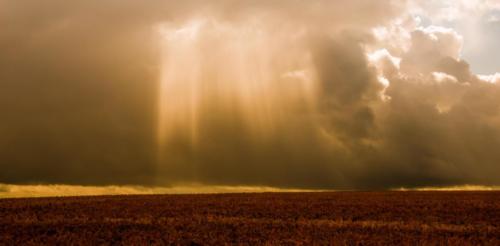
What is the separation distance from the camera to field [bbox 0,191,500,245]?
23156 millimetres

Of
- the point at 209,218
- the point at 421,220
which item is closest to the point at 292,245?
the point at 209,218

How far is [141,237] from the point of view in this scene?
77.1 feet

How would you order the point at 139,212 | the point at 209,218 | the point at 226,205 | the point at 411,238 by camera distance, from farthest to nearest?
the point at 226,205, the point at 139,212, the point at 209,218, the point at 411,238

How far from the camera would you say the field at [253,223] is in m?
23.2

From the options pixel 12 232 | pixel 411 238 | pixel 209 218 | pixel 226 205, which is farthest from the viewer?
pixel 226 205

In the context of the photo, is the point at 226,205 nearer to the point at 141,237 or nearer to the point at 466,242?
the point at 141,237

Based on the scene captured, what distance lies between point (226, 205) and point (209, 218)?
8.32 m

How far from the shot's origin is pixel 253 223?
28.5 metres

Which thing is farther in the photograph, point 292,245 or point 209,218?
point 209,218

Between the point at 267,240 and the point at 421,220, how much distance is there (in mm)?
11725

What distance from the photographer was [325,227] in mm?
26516

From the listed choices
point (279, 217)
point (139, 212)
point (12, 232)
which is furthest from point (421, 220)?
point (12, 232)

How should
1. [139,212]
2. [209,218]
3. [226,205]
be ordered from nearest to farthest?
[209,218] → [139,212] → [226,205]

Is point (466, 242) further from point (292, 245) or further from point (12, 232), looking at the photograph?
point (12, 232)
